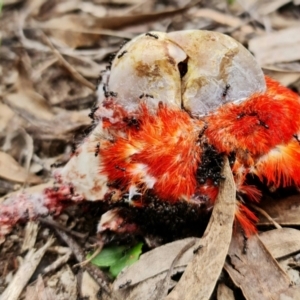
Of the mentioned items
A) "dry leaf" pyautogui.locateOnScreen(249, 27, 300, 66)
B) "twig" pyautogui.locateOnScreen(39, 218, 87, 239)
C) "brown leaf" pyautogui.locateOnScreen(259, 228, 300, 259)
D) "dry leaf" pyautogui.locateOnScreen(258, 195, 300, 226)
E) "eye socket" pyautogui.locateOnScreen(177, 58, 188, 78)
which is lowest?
"twig" pyautogui.locateOnScreen(39, 218, 87, 239)

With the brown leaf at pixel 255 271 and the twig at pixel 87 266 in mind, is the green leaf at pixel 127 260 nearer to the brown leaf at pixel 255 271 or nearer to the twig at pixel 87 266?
the twig at pixel 87 266

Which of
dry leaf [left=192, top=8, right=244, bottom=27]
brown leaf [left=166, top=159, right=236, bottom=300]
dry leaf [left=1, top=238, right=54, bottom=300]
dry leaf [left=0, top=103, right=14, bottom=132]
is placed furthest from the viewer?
dry leaf [left=192, top=8, right=244, bottom=27]

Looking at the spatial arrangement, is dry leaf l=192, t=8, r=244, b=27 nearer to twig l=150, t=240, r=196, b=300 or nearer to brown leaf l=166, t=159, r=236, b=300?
brown leaf l=166, t=159, r=236, b=300

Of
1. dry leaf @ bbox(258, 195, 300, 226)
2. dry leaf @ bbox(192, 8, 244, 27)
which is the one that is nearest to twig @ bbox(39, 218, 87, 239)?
dry leaf @ bbox(258, 195, 300, 226)

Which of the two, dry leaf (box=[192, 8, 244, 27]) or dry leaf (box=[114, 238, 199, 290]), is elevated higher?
dry leaf (box=[192, 8, 244, 27])

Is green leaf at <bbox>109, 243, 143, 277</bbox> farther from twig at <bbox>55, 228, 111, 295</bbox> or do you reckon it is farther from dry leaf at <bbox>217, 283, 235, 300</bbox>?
dry leaf at <bbox>217, 283, 235, 300</bbox>

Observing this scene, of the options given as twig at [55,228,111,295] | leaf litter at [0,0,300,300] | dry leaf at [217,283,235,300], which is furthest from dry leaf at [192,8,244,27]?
dry leaf at [217,283,235,300]

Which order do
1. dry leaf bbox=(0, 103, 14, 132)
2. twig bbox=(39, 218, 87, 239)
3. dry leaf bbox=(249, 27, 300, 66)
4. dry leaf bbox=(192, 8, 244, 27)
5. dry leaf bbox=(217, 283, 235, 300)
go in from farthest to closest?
1. dry leaf bbox=(192, 8, 244, 27)
2. dry leaf bbox=(249, 27, 300, 66)
3. dry leaf bbox=(0, 103, 14, 132)
4. twig bbox=(39, 218, 87, 239)
5. dry leaf bbox=(217, 283, 235, 300)

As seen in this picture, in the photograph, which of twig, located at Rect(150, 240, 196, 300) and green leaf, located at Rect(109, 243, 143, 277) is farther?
Answer: green leaf, located at Rect(109, 243, 143, 277)
